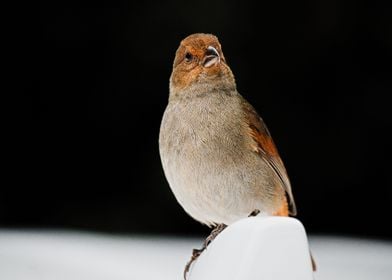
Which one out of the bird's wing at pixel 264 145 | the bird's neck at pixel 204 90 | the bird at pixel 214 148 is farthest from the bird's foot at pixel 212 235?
the bird's neck at pixel 204 90

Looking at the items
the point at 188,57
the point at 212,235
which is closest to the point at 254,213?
the point at 212,235

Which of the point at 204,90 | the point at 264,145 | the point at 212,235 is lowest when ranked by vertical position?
the point at 212,235

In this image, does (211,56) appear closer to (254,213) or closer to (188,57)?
(188,57)

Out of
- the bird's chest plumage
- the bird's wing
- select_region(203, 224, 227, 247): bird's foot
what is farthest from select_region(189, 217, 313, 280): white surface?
the bird's wing

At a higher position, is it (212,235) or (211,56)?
(211,56)

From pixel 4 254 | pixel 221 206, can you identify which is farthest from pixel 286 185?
pixel 4 254

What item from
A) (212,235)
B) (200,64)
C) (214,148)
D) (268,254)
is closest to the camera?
(268,254)

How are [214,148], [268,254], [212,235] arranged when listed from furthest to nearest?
[214,148]
[212,235]
[268,254]

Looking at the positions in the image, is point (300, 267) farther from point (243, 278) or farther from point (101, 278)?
point (101, 278)
